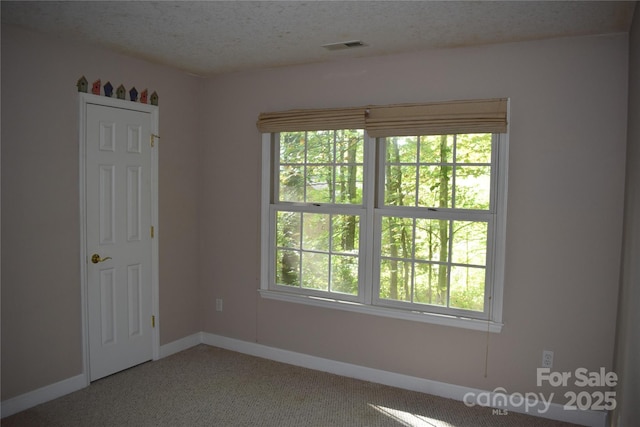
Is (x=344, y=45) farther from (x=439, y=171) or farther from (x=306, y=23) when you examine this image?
(x=439, y=171)

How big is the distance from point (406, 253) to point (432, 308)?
0.44m

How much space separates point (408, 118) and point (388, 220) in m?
0.78

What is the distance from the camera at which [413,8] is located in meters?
2.64

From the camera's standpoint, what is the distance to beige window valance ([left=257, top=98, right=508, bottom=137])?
326cm

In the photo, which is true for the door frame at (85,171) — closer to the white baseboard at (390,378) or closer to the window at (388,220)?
the window at (388,220)

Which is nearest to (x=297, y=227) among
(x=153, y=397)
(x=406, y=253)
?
(x=406, y=253)

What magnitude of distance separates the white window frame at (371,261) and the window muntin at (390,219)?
0.05ft

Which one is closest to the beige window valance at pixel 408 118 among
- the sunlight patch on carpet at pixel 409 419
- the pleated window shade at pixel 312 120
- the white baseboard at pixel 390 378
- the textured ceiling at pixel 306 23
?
the pleated window shade at pixel 312 120

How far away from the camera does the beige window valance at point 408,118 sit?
128 inches

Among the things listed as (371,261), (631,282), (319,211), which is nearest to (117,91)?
(319,211)

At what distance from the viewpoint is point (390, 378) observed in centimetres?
371

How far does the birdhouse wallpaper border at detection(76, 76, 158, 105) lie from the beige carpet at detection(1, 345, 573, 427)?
2.18 metres

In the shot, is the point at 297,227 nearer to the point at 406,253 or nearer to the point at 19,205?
the point at 406,253

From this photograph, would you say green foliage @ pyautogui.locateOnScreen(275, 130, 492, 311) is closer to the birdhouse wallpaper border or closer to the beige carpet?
the beige carpet
